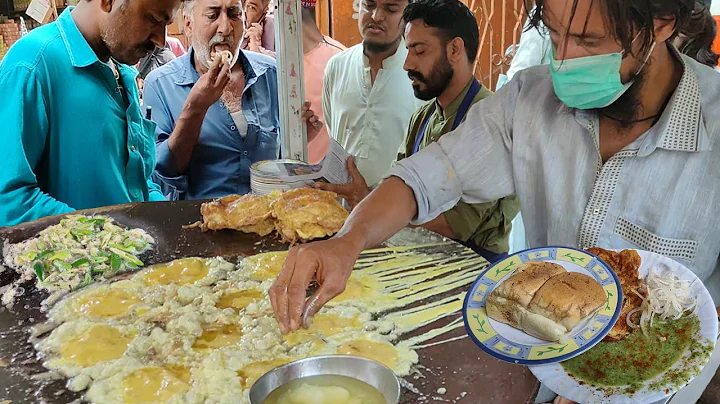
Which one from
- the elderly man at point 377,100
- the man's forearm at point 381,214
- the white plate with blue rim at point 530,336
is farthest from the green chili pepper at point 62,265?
the elderly man at point 377,100

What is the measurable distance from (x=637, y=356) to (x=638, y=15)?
0.95 m

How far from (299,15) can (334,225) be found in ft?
4.92

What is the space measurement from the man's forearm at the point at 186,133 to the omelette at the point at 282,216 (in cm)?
101

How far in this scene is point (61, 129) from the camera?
9.34 ft

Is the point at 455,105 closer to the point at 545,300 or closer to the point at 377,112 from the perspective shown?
the point at 377,112

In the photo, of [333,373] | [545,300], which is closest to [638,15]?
[545,300]

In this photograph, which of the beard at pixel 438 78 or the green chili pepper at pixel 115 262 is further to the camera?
the beard at pixel 438 78

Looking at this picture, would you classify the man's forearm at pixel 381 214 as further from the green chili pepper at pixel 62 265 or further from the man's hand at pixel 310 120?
the man's hand at pixel 310 120

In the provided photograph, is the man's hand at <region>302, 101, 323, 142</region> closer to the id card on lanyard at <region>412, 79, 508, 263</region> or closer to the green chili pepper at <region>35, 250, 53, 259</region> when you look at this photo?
the id card on lanyard at <region>412, 79, 508, 263</region>

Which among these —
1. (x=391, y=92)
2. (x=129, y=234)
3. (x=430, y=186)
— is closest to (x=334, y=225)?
(x=430, y=186)

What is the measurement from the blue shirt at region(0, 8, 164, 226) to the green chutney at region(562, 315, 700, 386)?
2.48 meters

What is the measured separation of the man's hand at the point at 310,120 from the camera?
145 inches

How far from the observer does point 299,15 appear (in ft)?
11.3

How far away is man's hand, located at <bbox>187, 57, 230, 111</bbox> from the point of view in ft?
11.6
